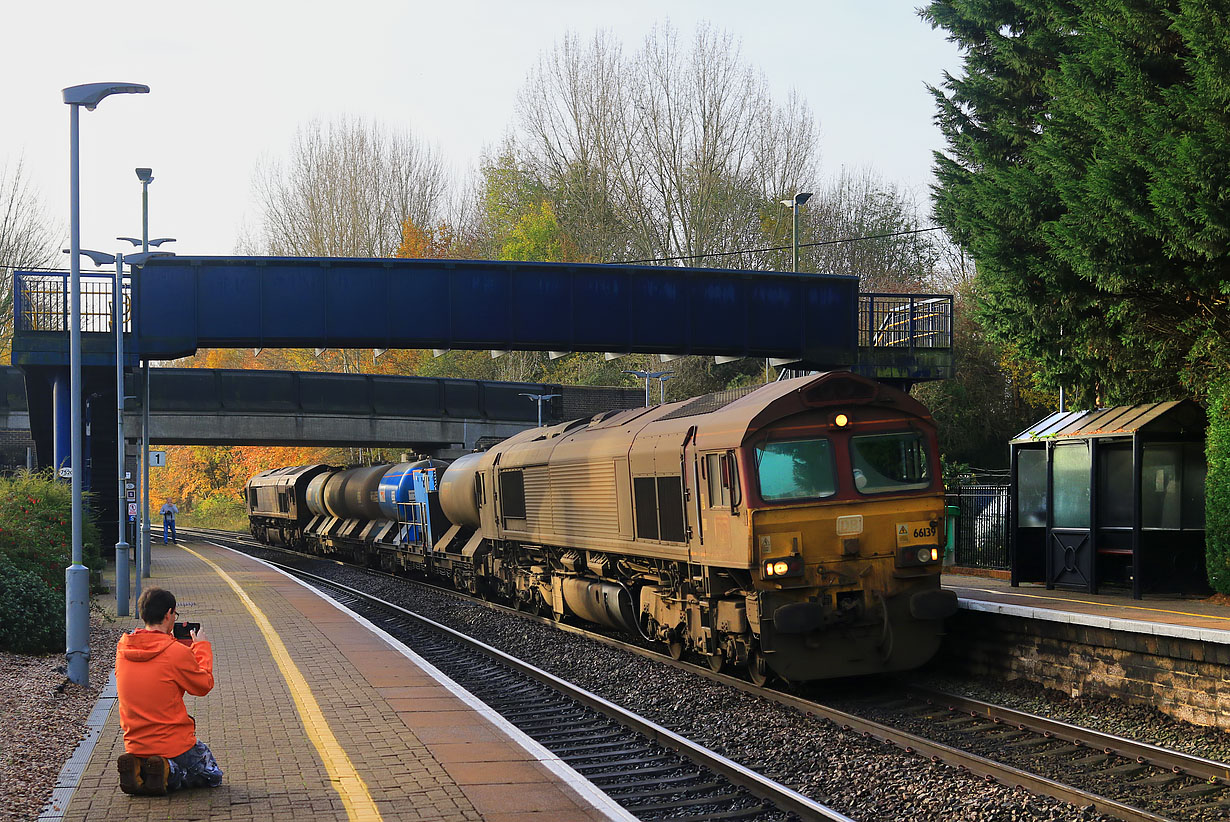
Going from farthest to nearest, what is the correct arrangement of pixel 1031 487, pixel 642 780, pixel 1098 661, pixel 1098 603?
pixel 1031 487, pixel 1098 603, pixel 1098 661, pixel 642 780

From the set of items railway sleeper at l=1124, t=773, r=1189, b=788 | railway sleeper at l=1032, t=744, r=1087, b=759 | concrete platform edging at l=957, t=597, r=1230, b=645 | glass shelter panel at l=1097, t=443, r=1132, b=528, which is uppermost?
glass shelter panel at l=1097, t=443, r=1132, b=528

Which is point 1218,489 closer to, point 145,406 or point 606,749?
point 606,749

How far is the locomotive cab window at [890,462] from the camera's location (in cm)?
1295

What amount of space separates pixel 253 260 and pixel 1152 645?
75.2 feet

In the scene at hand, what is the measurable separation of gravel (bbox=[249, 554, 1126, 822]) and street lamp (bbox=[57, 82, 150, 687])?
5620mm

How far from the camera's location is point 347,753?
9.35 metres

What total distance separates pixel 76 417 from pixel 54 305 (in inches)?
632

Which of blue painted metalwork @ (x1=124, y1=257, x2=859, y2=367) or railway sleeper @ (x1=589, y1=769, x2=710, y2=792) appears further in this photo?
blue painted metalwork @ (x1=124, y1=257, x2=859, y2=367)

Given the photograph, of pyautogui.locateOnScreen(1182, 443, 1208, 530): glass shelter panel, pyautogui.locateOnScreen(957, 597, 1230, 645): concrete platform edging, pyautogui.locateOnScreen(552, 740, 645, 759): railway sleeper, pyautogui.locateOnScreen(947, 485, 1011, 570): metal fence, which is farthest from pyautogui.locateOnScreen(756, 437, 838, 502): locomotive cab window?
pyautogui.locateOnScreen(947, 485, 1011, 570): metal fence

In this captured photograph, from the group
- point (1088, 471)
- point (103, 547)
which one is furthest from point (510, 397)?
point (1088, 471)

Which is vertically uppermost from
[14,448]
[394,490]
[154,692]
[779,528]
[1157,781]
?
[14,448]

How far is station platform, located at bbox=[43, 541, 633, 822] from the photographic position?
7.68 m

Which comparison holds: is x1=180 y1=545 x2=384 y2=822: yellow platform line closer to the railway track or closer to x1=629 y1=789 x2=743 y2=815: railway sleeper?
x1=629 y1=789 x2=743 y2=815: railway sleeper

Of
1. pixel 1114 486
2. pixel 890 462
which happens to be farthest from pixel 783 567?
pixel 1114 486
